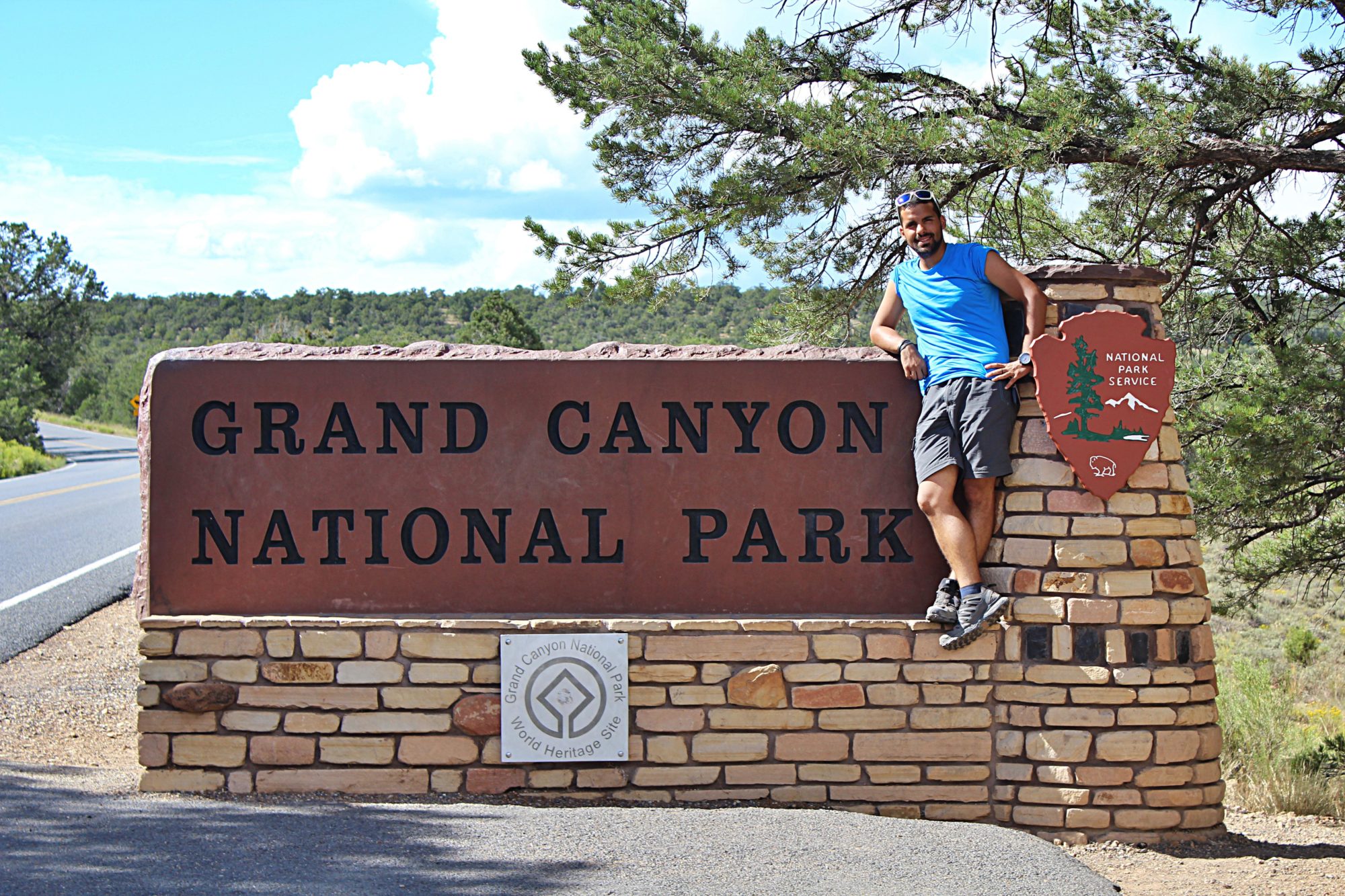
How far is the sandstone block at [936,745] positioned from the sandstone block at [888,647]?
0.34 meters

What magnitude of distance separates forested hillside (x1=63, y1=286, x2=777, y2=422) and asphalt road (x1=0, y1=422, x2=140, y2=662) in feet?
20.5

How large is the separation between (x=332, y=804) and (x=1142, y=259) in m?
6.68

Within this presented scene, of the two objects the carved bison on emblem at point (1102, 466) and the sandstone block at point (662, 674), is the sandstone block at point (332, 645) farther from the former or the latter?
the carved bison on emblem at point (1102, 466)

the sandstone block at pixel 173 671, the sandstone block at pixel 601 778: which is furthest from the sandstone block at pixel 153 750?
the sandstone block at pixel 601 778

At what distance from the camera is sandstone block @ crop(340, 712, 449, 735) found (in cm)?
549

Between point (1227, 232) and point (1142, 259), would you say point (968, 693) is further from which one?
point (1227, 232)

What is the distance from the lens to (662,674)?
215 inches

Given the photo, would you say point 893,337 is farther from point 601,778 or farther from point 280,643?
point 280,643

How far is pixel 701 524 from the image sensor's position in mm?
5621

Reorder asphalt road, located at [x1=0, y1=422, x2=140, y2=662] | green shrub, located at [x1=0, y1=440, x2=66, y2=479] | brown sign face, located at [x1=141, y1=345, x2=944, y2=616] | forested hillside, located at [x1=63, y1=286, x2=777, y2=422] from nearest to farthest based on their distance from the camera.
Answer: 1. brown sign face, located at [x1=141, y1=345, x2=944, y2=616]
2. asphalt road, located at [x1=0, y1=422, x2=140, y2=662]
3. green shrub, located at [x1=0, y1=440, x2=66, y2=479]
4. forested hillside, located at [x1=63, y1=286, x2=777, y2=422]

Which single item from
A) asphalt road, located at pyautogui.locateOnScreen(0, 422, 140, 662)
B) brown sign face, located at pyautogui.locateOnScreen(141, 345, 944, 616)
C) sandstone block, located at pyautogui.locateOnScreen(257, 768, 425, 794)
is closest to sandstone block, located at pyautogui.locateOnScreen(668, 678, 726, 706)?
brown sign face, located at pyautogui.locateOnScreen(141, 345, 944, 616)

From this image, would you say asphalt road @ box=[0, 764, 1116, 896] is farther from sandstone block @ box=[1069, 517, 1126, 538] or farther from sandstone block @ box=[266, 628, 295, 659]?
sandstone block @ box=[1069, 517, 1126, 538]

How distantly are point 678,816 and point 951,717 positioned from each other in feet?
4.28

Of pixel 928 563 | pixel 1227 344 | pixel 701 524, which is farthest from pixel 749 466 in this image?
pixel 1227 344
